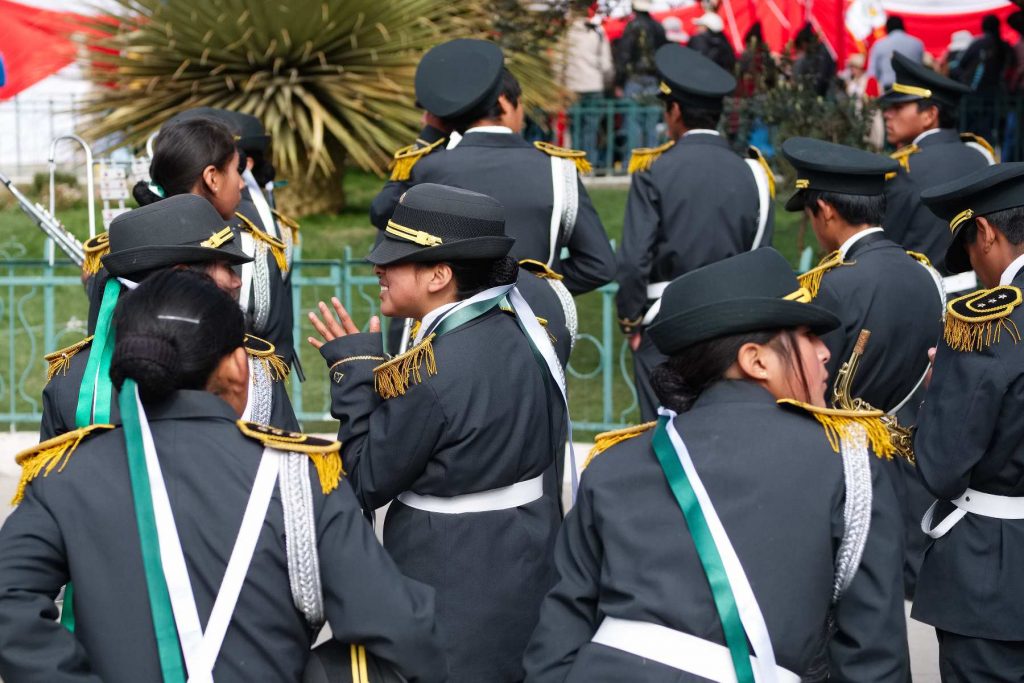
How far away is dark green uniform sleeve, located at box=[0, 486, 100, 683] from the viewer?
2268 mm

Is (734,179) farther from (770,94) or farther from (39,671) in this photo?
(39,671)

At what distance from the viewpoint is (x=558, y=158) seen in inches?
205

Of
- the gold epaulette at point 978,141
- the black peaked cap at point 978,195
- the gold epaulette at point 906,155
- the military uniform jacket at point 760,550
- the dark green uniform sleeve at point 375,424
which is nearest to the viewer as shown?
the military uniform jacket at point 760,550

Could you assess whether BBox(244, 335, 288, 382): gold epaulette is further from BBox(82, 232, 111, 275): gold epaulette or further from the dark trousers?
the dark trousers

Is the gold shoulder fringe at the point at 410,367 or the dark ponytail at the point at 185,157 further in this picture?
the dark ponytail at the point at 185,157

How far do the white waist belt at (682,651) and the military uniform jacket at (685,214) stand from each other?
3845 mm

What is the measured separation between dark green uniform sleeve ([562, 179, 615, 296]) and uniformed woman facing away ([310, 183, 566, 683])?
1779 millimetres

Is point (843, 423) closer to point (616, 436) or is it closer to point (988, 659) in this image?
point (616, 436)

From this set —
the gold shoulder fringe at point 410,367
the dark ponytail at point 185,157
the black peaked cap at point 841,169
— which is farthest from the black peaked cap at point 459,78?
the gold shoulder fringe at point 410,367

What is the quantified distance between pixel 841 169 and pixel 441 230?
1805 mm

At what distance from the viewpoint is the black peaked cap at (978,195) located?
3492 mm

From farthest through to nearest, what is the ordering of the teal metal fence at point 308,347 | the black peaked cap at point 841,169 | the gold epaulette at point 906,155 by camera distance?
the teal metal fence at point 308,347, the gold epaulette at point 906,155, the black peaked cap at point 841,169

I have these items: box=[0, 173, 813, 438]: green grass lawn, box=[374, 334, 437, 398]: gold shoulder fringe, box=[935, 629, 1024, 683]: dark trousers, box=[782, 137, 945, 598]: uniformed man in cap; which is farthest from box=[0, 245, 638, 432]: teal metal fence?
box=[374, 334, 437, 398]: gold shoulder fringe

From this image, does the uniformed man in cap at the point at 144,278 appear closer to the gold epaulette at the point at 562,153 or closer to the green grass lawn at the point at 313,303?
the gold epaulette at the point at 562,153
